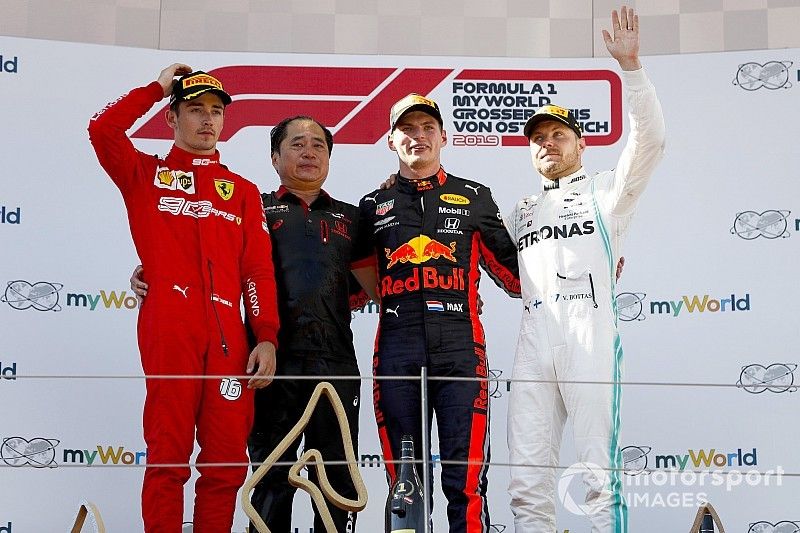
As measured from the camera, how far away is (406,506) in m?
2.84

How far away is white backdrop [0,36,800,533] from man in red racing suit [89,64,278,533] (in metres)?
1.27

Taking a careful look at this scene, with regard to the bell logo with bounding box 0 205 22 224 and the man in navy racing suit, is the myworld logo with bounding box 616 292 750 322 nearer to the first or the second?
the man in navy racing suit

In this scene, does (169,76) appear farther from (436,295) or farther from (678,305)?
(678,305)

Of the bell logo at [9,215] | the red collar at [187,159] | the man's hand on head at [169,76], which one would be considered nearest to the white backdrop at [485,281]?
the bell logo at [9,215]

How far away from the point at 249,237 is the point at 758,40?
246 cm

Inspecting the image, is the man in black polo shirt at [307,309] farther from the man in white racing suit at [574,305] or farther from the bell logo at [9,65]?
the bell logo at [9,65]

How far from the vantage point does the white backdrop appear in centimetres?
437

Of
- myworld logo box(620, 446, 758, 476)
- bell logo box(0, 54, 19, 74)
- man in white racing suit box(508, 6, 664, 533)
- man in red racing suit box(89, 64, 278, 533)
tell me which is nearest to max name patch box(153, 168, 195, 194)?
man in red racing suit box(89, 64, 278, 533)

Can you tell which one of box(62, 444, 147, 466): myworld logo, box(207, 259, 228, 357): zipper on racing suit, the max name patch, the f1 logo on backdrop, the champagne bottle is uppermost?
the f1 logo on backdrop

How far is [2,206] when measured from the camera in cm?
447

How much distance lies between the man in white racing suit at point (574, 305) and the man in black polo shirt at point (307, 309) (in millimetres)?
467

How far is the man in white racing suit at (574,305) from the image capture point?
315cm

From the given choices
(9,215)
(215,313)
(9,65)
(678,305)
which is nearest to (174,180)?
(215,313)

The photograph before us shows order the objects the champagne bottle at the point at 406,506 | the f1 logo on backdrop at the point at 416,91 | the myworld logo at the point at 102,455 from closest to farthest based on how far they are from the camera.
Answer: the champagne bottle at the point at 406,506 → the myworld logo at the point at 102,455 → the f1 logo on backdrop at the point at 416,91
